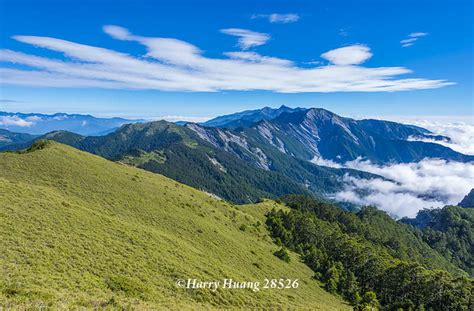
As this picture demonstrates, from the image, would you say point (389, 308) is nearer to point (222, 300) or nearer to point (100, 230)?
point (222, 300)

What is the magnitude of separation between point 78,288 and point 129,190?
41.5m

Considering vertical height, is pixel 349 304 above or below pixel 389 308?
above

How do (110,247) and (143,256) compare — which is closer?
(110,247)

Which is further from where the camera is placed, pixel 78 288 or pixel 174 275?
pixel 174 275

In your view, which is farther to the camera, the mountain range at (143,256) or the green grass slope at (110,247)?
the mountain range at (143,256)

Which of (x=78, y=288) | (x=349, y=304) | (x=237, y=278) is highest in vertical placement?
(x=78, y=288)

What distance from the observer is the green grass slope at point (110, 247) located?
25602 millimetres

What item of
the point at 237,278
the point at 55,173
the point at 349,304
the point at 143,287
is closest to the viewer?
the point at 143,287

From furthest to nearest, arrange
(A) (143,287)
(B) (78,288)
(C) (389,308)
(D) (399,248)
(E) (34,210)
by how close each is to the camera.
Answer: (D) (399,248), (C) (389,308), (E) (34,210), (A) (143,287), (B) (78,288)

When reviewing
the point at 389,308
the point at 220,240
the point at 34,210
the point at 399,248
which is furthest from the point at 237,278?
the point at 399,248

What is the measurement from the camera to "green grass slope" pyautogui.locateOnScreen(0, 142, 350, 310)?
25.6 meters

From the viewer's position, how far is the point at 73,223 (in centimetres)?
3922

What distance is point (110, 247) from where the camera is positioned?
36.8 metres

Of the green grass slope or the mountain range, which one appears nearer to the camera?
the green grass slope
